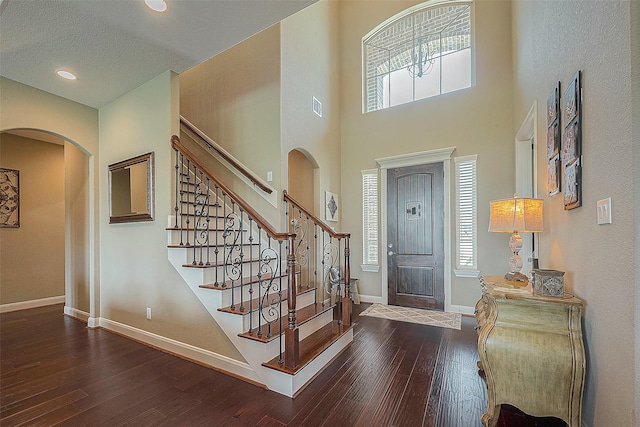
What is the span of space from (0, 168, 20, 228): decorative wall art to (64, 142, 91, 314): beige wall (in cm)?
118

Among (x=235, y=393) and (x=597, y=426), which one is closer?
(x=597, y=426)

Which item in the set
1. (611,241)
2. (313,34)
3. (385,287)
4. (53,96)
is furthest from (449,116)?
(53,96)

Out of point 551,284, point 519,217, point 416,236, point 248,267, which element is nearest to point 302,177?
point 416,236

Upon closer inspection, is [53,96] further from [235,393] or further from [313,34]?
[235,393]

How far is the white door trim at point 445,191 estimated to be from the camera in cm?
432

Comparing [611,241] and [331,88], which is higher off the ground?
[331,88]

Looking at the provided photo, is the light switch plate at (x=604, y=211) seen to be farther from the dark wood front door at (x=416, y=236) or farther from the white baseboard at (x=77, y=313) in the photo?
the white baseboard at (x=77, y=313)

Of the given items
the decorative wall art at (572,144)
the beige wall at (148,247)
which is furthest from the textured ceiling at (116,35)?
the decorative wall art at (572,144)

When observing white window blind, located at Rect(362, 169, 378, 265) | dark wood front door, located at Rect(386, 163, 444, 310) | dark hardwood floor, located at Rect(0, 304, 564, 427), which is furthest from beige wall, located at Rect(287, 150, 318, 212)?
dark hardwood floor, located at Rect(0, 304, 564, 427)

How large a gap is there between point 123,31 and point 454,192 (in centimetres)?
438

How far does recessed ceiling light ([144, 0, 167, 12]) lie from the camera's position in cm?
207

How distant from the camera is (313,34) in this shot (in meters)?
4.57

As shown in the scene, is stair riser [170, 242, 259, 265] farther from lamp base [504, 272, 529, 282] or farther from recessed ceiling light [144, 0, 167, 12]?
lamp base [504, 272, 529, 282]

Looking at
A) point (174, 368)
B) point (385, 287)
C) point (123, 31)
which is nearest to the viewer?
point (123, 31)
